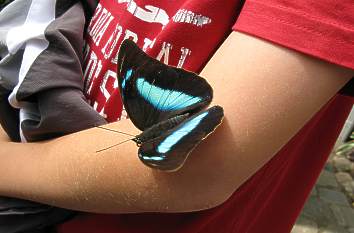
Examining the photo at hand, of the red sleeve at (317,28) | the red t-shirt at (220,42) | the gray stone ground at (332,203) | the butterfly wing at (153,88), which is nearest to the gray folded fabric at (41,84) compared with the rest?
the red t-shirt at (220,42)

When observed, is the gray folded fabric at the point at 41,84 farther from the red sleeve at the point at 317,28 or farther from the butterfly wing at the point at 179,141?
the red sleeve at the point at 317,28

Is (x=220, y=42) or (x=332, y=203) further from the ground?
(x=220, y=42)

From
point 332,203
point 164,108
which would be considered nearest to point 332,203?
point 332,203

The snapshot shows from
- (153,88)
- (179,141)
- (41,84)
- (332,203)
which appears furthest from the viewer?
(332,203)

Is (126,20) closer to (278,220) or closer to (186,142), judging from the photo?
(186,142)

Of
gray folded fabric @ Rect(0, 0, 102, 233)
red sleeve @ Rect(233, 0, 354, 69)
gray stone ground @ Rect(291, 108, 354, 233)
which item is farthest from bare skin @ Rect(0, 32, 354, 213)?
gray stone ground @ Rect(291, 108, 354, 233)

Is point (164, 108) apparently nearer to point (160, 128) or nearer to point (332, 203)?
point (160, 128)

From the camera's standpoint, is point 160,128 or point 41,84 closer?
point 160,128
